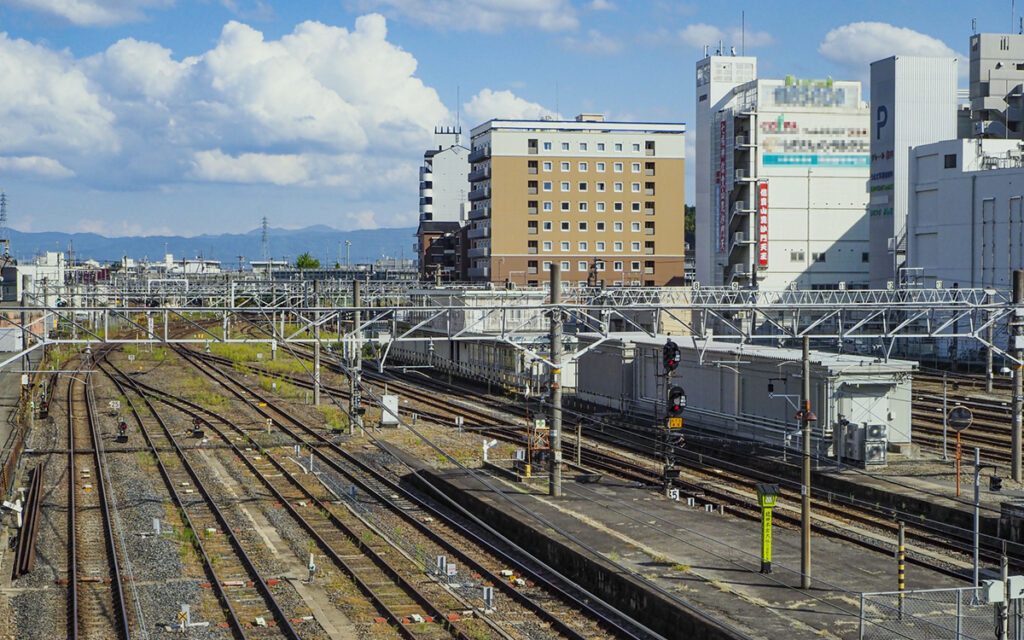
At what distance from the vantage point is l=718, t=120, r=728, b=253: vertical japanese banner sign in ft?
183

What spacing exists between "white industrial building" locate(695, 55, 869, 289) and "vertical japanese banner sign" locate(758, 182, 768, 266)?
0.16 feet

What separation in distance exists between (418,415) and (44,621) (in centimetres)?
1714

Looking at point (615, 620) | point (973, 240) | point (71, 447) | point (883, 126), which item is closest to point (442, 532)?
point (615, 620)

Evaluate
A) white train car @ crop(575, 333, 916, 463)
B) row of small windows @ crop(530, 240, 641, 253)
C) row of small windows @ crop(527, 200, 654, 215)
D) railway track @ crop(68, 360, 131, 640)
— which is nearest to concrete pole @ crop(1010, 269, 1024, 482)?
white train car @ crop(575, 333, 916, 463)

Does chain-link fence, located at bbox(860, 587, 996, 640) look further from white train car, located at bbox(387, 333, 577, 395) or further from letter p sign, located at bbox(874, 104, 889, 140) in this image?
letter p sign, located at bbox(874, 104, 889, 140)

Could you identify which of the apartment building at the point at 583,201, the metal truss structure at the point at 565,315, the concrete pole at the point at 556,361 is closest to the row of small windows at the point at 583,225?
the apartment building at the point at 583,201

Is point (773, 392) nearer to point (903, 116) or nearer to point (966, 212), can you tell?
point (966, 212)

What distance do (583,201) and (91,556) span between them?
5301 centimetres

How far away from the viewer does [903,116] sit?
160ft

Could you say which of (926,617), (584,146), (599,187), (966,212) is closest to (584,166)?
(584,146)

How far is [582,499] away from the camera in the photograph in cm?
1658

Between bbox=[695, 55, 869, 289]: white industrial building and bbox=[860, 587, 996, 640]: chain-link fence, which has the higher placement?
bbox=[695, 55, 869, 289]: white industrial building

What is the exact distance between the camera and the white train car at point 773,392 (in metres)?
19.8

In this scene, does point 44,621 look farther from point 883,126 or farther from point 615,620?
point 883,126
